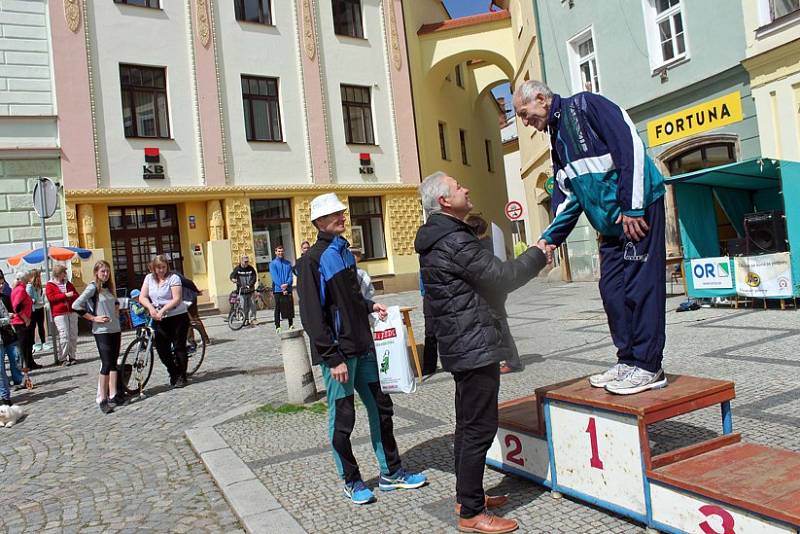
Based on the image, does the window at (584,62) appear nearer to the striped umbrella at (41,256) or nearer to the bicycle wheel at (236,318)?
the bicycle wheel at (236,318)

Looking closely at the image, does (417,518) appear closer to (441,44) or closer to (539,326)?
(539,326)

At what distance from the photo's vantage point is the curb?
13.4 feet

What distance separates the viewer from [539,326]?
12352mm

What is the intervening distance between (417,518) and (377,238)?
21.1 metres

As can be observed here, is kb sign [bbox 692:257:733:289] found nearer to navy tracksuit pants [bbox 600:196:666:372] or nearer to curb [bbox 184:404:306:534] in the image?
curb [bbox 184:404:306:534]

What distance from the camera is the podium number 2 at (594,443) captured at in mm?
3707

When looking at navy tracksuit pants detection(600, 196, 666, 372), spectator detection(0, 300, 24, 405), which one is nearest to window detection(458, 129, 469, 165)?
spectator detection(0, 300, 24, 405)

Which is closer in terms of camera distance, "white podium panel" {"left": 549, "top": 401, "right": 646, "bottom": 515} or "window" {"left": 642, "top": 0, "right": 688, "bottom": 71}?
"white podium panel" {"left": 549, "top": 401, "right": 646, "bottom": 515}

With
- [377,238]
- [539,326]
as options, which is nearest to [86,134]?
[377,238]

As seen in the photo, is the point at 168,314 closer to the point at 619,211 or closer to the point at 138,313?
the point at 138,313

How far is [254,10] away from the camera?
22859 millimetres

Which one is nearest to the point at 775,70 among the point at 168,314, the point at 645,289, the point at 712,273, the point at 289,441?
the point at 712,273

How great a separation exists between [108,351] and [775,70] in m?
12.2

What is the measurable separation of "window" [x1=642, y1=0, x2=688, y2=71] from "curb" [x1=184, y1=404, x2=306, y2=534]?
534 inches
